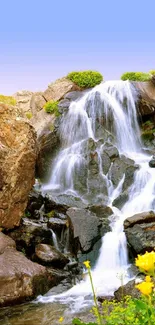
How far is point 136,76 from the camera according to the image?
20.9 m

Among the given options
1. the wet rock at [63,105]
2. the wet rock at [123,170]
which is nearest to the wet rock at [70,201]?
the wet rock at [123,170]

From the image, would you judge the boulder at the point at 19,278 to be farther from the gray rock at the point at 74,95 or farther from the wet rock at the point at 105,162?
the gray rock at the point at 74,95

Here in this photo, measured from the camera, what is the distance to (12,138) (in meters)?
10.6

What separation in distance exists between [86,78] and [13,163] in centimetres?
1100

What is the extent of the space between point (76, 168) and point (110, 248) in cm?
509

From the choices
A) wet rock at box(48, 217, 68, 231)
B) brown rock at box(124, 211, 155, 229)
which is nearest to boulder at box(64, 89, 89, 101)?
wet rock at box(48, 217, 68, 231)

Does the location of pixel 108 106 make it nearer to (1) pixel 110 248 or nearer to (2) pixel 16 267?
(1) pixel 110 248

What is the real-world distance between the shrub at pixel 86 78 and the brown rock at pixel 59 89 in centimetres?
28

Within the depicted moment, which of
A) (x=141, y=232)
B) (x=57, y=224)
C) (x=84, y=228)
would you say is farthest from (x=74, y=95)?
(x=141, y=232)

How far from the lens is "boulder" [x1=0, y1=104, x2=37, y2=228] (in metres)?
10.4

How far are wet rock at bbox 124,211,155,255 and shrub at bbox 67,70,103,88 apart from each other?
11.1 metres

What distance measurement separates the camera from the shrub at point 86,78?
20.2m

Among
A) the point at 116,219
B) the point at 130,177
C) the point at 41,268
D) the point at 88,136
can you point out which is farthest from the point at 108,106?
the point at 41,268

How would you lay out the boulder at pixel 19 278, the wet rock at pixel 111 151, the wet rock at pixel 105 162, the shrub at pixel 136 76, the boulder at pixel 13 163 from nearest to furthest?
1. the boulder at pixel 19 278
2. the boulder at pixel 13 163
3. the wet rock at pixel 105 162
4. the wet rock at pixel 111 151
5. the shrub at pixel 136 76
